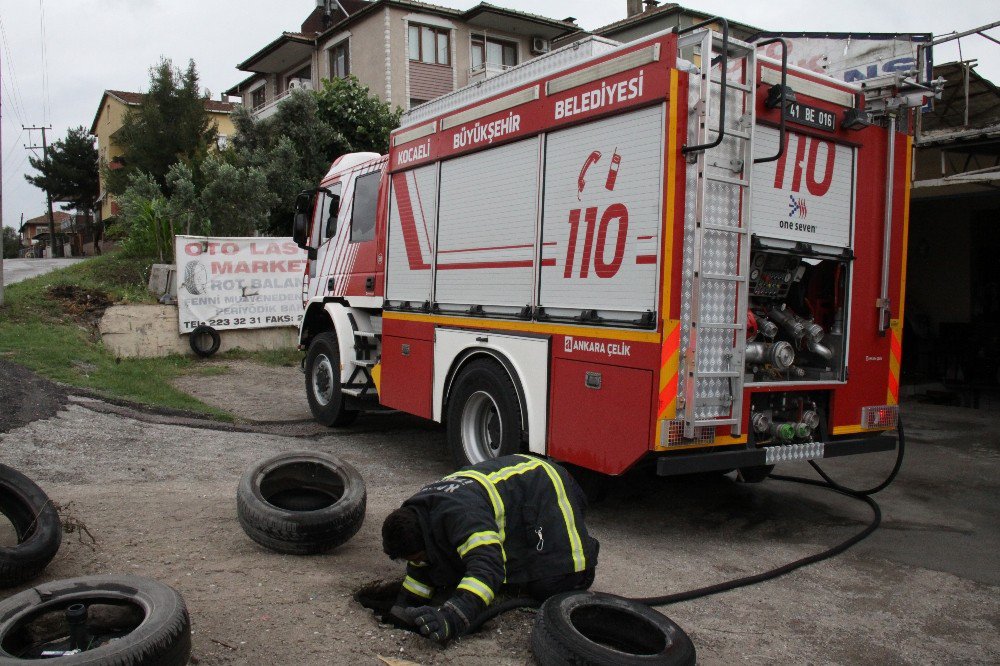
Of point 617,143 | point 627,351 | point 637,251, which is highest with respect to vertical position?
point 617,143

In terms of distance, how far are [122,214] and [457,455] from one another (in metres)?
14.5

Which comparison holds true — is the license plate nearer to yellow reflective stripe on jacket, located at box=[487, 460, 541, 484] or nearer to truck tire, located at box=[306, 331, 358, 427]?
yellow reflective stripe on jacket, located at box=[487, 460, 541, 484]

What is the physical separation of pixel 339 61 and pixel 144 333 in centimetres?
2294

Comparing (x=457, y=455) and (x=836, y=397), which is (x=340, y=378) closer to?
(x=457, y=455)

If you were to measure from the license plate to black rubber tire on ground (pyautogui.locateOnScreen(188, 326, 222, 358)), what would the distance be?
10.9m

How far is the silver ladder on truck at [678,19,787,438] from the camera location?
4762mm

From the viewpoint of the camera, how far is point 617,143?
509 centimetres

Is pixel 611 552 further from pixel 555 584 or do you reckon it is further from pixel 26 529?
pixel 26 529

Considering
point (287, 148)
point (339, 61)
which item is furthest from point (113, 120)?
point (287, 148)

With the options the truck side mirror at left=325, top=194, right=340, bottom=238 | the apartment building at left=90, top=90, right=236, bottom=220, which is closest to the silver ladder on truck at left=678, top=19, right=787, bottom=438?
the truck side mirror at left=325, top=194, right=340, bottom=238

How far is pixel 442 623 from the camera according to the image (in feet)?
10.7

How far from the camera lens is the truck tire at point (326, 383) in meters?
8.62

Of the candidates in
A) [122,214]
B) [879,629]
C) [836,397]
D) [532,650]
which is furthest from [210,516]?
[122,214]

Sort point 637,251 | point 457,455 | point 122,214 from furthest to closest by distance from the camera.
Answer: point 122,214, point 457,455, point 637,251
